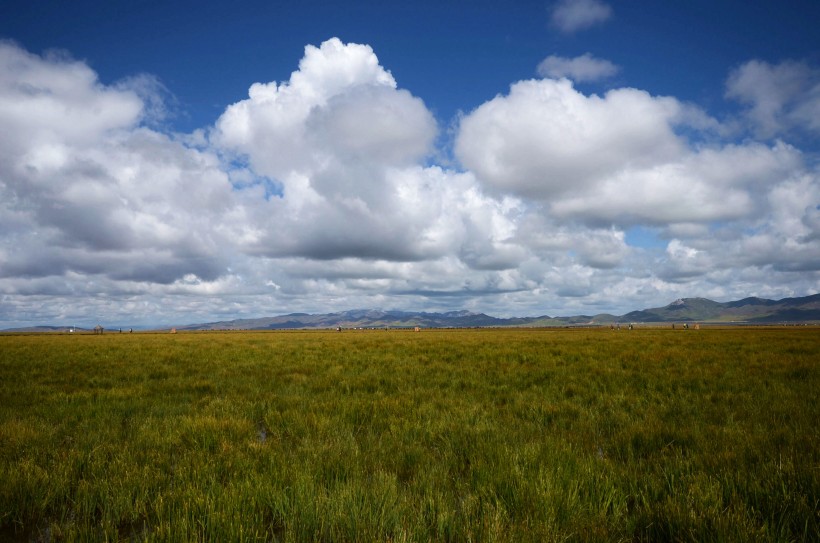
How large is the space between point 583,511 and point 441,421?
3.81 metres

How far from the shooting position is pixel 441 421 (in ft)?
24.9

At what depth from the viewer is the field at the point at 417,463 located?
3.73m

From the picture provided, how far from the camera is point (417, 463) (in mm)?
5652

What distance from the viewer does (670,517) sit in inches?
146

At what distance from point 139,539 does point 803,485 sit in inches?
265

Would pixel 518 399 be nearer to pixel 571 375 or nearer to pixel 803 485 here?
pixel 571 375

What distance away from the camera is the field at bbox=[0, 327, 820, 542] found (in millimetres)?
3729

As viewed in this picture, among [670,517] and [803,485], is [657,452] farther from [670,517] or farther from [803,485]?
[670,517]

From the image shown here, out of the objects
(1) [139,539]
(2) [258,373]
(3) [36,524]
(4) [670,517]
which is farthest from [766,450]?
(2) [258,373]

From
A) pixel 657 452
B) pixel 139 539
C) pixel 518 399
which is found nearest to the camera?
pixel 139 539

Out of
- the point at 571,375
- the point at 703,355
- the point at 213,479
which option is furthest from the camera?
the point at 703,355

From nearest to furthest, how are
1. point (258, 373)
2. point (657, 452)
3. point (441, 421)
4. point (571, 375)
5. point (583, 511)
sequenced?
point (583, 511)
point (657, 452)
point (441, 421)
point (571, 375)
point (258, 373)

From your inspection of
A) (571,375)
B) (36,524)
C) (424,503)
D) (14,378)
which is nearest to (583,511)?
(424,503)

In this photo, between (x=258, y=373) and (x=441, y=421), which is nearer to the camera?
(x=441, y=421)
